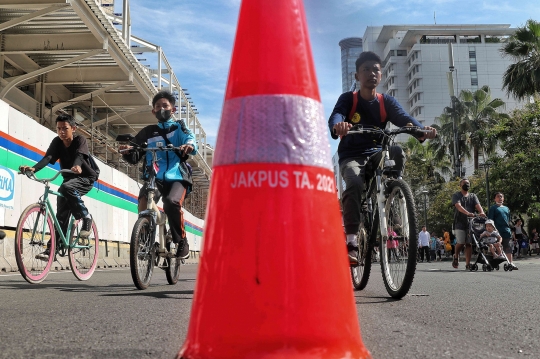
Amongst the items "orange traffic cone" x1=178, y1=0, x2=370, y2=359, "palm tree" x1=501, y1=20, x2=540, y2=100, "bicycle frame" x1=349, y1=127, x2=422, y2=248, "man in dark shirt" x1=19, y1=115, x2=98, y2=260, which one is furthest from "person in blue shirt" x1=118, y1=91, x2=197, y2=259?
"palm tree" x1=501, y1=20, x2=540, y2=100

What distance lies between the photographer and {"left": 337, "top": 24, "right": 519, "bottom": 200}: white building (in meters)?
103

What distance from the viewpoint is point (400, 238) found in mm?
4230

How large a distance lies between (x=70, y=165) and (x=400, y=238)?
157 inches

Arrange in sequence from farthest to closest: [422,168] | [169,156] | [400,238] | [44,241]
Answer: [422,168] < [44,241] < [169,156] < [400,238]

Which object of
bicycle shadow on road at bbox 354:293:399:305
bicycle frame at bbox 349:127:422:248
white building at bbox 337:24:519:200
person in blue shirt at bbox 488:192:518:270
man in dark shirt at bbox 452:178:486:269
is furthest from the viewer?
white building at bbox 337:24:519:200

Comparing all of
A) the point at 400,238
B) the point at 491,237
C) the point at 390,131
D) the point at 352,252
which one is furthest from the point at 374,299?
the point at 491,237

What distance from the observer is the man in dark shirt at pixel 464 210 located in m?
10.9

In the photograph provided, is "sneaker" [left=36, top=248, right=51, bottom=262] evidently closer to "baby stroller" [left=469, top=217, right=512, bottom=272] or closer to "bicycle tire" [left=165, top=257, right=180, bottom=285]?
"bicycle tire" [left=165, top=257, right=180, bottom=285]

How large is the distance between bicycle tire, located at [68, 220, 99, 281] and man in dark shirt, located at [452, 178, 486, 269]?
6.45m

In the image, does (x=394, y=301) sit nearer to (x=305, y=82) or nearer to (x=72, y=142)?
(x=305, y=82)

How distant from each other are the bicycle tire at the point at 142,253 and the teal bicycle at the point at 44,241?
130cm

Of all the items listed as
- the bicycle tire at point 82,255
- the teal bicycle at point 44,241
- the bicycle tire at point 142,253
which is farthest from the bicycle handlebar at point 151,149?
the bicycle tire at point 82,255

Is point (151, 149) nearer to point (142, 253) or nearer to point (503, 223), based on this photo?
point (142, 253)

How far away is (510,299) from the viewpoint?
14.7 ft
